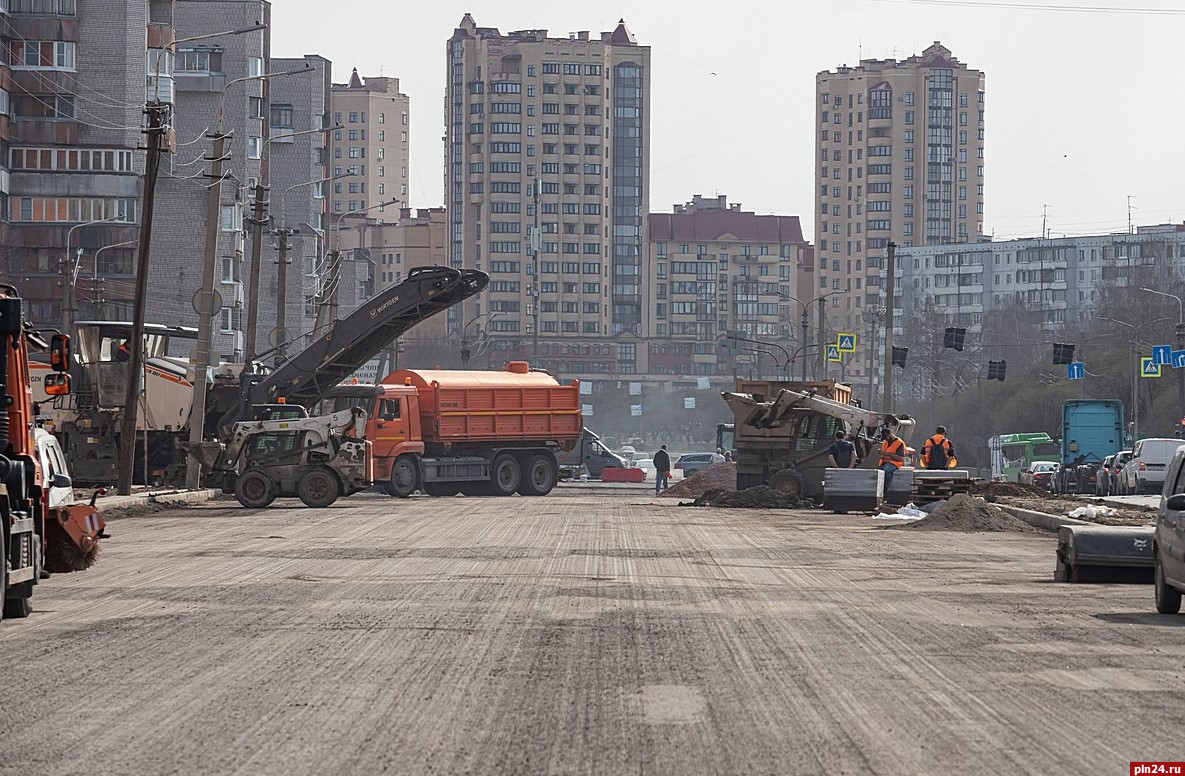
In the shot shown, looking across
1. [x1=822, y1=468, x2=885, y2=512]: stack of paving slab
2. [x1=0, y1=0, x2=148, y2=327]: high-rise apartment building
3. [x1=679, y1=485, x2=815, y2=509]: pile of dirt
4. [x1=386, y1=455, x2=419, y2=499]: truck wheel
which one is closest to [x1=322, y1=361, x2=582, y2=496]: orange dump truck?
[x1=386, y1=455, x2=419, y2=499]: truck wheel

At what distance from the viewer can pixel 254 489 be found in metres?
33.8

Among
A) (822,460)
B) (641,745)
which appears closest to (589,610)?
(641,745)

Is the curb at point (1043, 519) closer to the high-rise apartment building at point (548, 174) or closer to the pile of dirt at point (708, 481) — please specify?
the pile of dirt at point (708, 481)

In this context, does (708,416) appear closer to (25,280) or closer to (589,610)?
(25,280)

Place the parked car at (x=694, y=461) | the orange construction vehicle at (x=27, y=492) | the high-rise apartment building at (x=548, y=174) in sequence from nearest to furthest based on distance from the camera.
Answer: the orange construction vehicle at (x=27, y=492)
the parked car at (x=694, y=461)
the high-rise apartment building at (x=548, y=174)

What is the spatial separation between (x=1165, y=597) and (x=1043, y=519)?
15.5m

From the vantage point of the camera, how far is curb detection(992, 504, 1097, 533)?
90.5ft

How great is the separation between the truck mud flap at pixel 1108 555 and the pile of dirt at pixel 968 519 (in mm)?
10837

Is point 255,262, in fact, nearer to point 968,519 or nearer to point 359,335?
point 359,335

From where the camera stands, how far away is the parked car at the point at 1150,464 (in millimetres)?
45875

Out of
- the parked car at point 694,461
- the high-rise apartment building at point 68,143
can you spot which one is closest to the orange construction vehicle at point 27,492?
the parked car at point 694,461

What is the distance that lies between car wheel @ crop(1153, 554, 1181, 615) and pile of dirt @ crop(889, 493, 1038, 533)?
14184mm

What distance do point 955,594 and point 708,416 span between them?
13204 cm

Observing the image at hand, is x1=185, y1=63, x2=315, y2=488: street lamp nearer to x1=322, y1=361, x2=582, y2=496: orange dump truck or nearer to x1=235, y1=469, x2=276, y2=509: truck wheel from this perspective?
x1=322, y1=361, x2=582, y2=496: orange dump truck
